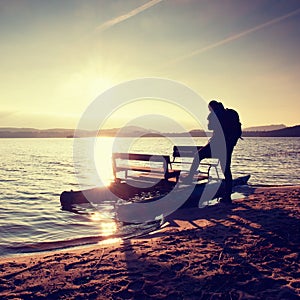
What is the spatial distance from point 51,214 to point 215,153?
724 cm

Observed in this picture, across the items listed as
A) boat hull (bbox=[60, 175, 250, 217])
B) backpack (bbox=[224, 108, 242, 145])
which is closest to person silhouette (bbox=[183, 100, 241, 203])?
backpack (bbox=[224, 108, 242, 145])

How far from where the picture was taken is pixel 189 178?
11.3 metres

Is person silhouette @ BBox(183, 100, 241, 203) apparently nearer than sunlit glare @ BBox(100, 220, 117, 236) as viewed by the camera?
No

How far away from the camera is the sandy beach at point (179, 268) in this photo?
4.31m

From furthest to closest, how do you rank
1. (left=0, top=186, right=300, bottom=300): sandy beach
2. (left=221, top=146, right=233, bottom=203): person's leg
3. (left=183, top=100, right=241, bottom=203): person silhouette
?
(left=221, top=146, right=233, bottom=203): person's leg < (left=183, top=100, right=241, bottom=203): person silhouette < (left=0, top=186, right=300, bottom=300): sandy beach

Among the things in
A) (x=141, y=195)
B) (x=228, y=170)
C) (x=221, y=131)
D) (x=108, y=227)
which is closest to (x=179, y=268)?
(x=108, y=227)

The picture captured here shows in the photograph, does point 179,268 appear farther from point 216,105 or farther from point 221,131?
point 216,105

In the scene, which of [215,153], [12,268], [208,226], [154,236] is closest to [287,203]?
[215,153]

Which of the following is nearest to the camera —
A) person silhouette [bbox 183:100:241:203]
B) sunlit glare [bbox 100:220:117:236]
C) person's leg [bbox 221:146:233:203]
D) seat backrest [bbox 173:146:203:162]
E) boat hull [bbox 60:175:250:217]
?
sunlit glare [bbox 100:220:117:236]

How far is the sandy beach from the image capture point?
4.31 meters

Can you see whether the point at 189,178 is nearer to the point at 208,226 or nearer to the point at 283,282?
the point at 208,226

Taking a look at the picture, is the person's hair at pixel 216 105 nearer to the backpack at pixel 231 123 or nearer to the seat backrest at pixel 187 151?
the backpack at pixel 231 123

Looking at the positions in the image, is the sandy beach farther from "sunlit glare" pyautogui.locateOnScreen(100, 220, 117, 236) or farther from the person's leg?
the person's leg

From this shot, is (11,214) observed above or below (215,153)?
below
